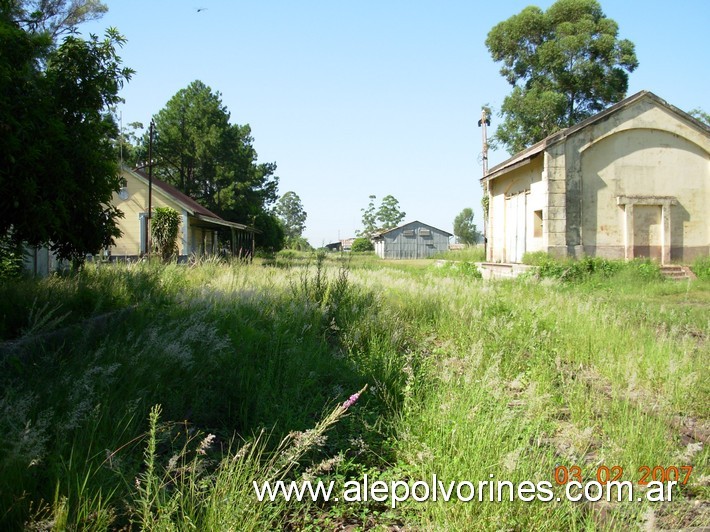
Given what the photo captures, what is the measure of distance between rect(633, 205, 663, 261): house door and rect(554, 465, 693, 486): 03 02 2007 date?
17482 millimetres

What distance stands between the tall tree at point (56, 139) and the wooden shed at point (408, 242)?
65401 mm

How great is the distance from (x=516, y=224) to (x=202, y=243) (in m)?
22.7

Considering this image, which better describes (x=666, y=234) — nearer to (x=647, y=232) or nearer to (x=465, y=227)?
(x=647, y=232)

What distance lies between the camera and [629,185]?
18.8m

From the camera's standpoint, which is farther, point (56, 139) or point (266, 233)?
point (266, 233)

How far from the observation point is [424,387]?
4.26 m

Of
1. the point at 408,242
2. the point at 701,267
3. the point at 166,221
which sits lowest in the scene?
the point at 701,267

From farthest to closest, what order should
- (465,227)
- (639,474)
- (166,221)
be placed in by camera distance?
(465,227) < (166,221) < (639,474)

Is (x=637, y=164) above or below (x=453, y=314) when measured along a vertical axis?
above

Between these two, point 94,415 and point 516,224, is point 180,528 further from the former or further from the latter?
point 516,224

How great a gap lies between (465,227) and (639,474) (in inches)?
4727

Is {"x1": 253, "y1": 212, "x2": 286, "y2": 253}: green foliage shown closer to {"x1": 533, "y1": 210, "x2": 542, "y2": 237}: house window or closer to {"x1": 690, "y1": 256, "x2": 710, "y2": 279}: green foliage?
{"x1": 533, "y1": 210, "x2": 542, "y2": 237}: house window

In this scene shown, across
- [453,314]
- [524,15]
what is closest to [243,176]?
[524,15]

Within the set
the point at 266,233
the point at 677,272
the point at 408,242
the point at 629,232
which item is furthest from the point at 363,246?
the point at 677,272
